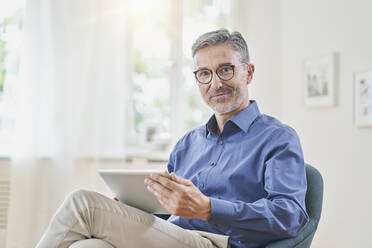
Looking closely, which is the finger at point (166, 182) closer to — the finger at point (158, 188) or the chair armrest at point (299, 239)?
the finger at point (158, 188)

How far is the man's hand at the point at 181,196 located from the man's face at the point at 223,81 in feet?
1.93

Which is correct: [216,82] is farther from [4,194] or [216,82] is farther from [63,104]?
[4,194]

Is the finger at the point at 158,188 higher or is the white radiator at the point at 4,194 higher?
the finger at the point at 158,188

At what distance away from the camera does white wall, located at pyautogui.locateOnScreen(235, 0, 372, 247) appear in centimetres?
258

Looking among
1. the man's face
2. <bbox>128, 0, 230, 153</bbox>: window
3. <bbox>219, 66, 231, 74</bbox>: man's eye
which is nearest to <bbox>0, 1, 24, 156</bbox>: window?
<bbox>128, 0, 230, 153</bbox>: window

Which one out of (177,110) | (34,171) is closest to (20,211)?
(34,171)

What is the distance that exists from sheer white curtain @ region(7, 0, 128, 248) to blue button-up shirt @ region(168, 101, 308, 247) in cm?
130

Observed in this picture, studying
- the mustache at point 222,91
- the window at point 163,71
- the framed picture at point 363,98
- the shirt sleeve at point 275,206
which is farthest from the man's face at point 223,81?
the window at point 163,71

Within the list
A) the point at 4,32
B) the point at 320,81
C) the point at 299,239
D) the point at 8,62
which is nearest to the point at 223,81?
the point at 299,239

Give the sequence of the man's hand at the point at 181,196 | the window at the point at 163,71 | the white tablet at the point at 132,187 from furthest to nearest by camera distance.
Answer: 1. the window at the point at 163,71
2. the white tablet at the point at 132,187
3. the man's hand at the point at 181,196

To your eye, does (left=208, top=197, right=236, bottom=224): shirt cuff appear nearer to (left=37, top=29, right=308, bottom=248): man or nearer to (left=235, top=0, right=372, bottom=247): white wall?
(left=37, top=29, right=308, bottom=248): man

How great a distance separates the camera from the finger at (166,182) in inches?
46.0

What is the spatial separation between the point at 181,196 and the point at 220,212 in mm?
138

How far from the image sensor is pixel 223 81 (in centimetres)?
167
